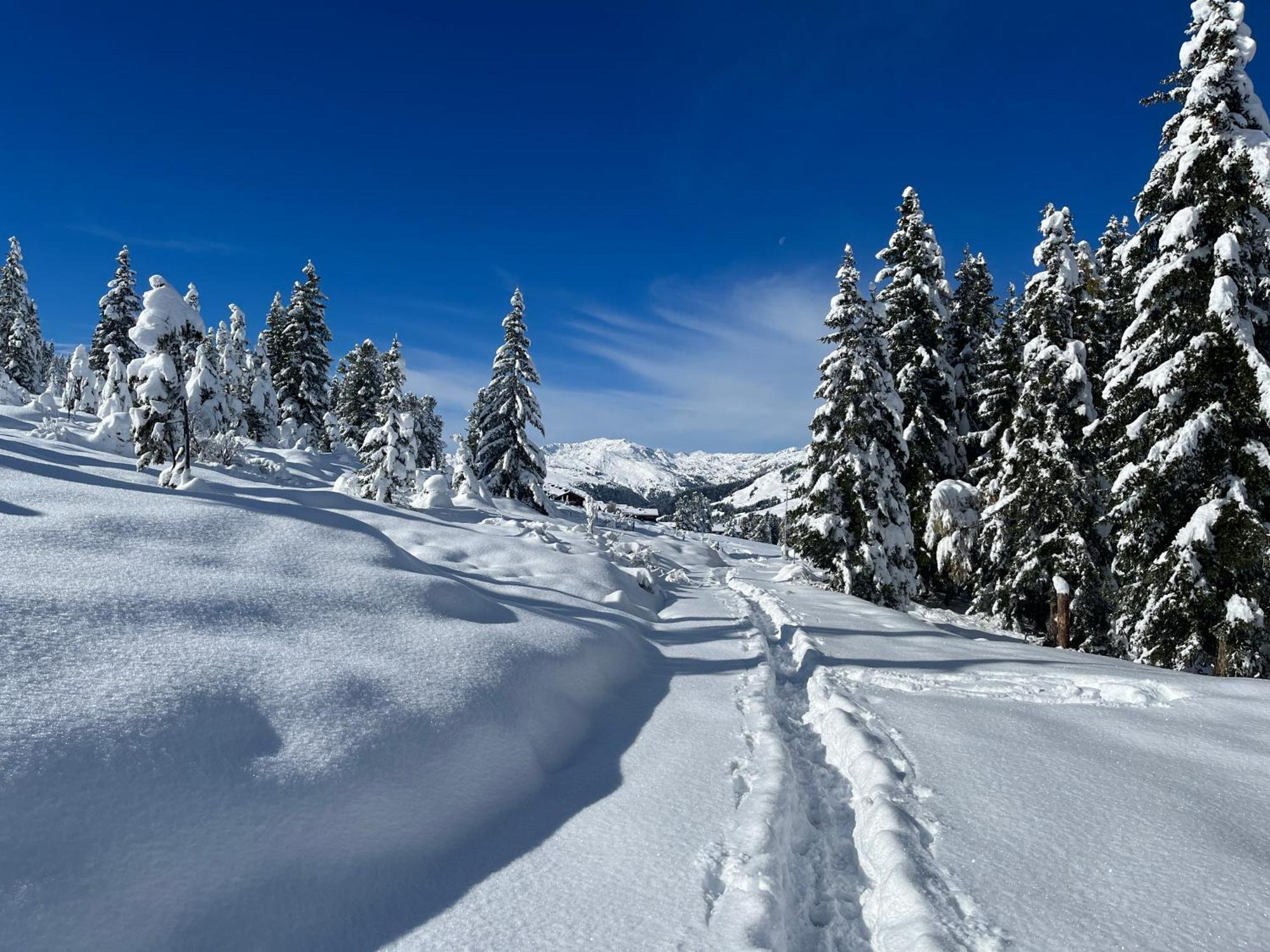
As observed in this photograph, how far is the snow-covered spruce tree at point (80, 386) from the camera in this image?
37562 mm

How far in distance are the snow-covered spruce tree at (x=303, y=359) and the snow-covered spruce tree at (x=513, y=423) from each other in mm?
16520

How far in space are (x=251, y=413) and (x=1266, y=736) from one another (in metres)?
50.4

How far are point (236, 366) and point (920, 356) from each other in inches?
1771

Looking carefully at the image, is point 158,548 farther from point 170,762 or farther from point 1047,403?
point 1047,403

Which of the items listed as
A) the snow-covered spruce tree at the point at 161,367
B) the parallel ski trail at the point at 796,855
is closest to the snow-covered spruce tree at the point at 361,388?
the snow-covered spruce tree at the point at 161,367

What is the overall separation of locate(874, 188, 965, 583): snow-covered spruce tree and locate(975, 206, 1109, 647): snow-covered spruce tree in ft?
11.5

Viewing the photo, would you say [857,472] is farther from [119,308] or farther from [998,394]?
[119,308]

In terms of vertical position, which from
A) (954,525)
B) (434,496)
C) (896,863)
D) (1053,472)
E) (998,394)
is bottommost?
(896,863)

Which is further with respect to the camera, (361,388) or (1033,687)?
(361,388)

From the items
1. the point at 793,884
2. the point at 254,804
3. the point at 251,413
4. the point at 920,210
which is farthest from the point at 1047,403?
the point at 251,413

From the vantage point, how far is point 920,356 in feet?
73.3

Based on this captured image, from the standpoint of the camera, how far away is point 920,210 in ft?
75.8

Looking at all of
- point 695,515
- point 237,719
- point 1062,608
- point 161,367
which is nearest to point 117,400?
point 161,367

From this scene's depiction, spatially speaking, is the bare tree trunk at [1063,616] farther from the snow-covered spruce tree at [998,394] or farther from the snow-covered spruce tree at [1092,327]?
the snow-covered spruce tree at [1092,327]
